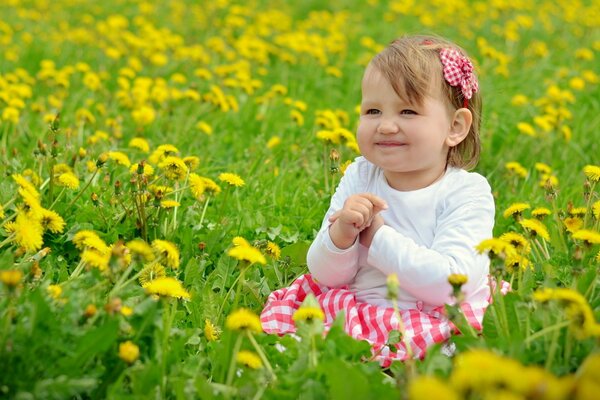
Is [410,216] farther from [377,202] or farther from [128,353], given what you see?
[128,353]

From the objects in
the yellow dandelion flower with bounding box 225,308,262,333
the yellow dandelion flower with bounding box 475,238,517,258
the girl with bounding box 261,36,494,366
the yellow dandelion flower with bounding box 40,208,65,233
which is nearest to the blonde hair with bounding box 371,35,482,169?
the girl with bounding box 261,36,494,366

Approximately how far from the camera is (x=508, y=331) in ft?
6.21

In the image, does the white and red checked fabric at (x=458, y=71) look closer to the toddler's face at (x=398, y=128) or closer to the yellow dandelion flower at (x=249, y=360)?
the toddler's face at (x=398, y=128)

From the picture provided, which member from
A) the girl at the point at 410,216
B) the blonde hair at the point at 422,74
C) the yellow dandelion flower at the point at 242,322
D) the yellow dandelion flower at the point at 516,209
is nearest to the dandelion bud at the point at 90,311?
the yellow dandelion flower at the point at 242,322

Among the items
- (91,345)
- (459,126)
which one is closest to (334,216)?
(459,126)

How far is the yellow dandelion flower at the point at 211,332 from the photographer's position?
2.20 meters

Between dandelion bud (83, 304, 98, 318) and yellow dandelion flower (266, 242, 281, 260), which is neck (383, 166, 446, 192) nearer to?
yellow dandelion flower (266, 242, 281, 260)

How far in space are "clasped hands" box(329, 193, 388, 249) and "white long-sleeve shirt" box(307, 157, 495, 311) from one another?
3 cm

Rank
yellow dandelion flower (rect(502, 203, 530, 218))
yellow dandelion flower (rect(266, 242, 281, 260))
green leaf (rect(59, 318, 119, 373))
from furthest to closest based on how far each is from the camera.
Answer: yellow dandelion flower (rect(266, 242, 281, 260)) < yellow dandelion flower (rect(502, 203, 530, 218)) < green leaf (rect(59, 318, 119, 373))

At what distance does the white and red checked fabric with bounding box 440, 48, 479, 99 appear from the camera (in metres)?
2.30

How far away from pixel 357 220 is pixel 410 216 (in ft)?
0.81

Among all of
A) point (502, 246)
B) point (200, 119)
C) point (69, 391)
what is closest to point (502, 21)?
point (200, 119)

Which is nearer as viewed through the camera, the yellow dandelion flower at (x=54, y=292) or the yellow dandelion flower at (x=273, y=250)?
the yellow dandelion flower at (x=54, y=292)

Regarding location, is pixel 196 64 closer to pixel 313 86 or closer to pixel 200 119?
pixel 313 86
